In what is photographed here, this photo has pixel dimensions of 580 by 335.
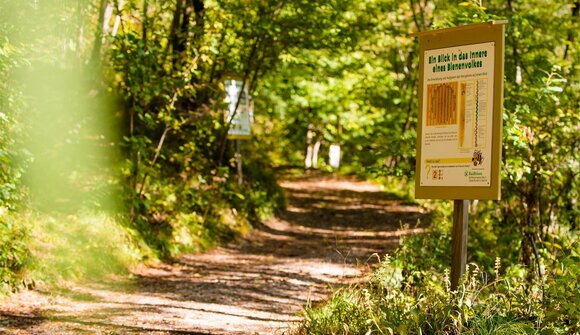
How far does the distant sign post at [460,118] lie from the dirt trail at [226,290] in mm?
820

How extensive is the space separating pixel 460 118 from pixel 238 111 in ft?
34.5

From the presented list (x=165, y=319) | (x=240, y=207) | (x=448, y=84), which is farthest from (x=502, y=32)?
(x=240, y=207)

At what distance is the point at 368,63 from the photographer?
823 inches

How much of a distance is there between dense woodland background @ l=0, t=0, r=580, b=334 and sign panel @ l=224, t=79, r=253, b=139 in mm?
310

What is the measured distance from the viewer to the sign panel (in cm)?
1528

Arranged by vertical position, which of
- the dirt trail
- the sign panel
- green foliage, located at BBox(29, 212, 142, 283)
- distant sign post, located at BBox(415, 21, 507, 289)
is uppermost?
the sign panel

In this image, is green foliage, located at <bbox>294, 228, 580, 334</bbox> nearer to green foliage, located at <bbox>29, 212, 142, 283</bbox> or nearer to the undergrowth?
the undergrowth

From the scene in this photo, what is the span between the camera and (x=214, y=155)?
637 inches

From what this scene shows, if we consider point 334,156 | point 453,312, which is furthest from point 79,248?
point 334,156

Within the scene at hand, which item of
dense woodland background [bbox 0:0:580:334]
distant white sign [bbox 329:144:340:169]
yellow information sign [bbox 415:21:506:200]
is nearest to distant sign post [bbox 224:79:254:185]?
dense woodland background [bbox 0:0:580:334]

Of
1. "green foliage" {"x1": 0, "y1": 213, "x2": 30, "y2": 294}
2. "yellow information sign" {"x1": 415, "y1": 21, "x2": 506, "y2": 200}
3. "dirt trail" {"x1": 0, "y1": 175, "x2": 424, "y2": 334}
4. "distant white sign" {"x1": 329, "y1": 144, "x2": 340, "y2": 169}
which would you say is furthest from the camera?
"distant white sign" {"x1": 329, "y1": 144, "x2": 340, "y2": 169}

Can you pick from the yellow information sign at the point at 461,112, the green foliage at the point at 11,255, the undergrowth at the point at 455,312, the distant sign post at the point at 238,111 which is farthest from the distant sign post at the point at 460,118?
the distant sign post at the point at 238,111

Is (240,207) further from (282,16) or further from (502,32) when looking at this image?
(502,32)

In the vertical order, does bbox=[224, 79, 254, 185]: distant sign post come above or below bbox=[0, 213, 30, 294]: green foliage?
above
